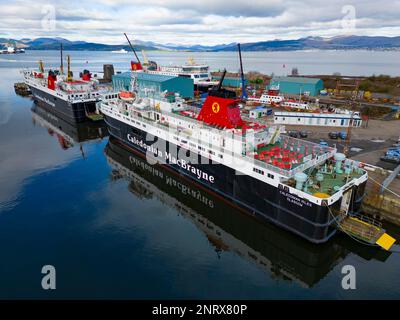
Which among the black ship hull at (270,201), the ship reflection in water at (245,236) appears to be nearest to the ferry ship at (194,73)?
the ship reflection in water at (245,236)

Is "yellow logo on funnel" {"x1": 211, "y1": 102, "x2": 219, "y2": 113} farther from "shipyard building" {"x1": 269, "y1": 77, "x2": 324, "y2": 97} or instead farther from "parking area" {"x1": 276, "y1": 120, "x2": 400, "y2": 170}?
"shipyard building" {"x1": 269, "y1": 77, "x2": 324, "y2": 97}

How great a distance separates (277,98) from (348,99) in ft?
57.8

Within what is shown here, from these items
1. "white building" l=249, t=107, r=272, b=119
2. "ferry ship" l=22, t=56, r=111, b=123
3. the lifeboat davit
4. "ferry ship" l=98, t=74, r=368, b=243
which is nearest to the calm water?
"ferry ship" l=98, t=74, r=368, b=243

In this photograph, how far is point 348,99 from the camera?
64750 millimetres

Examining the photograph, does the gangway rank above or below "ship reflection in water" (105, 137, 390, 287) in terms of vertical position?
above

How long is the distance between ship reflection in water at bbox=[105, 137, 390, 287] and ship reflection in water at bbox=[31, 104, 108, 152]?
17147 mm

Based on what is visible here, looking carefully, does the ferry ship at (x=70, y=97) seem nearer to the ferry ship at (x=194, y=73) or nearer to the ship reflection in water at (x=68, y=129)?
the ship reflection in water at (x=68, y=129)

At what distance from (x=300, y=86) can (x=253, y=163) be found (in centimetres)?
5795

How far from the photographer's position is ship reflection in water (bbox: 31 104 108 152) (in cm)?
4720

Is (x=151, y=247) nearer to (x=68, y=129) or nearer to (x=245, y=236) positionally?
(x=245, y=236)

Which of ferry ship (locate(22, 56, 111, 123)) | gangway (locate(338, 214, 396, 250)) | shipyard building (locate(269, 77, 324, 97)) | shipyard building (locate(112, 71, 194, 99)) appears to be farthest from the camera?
shipyard building (locate(269, 77, 324, 97))
